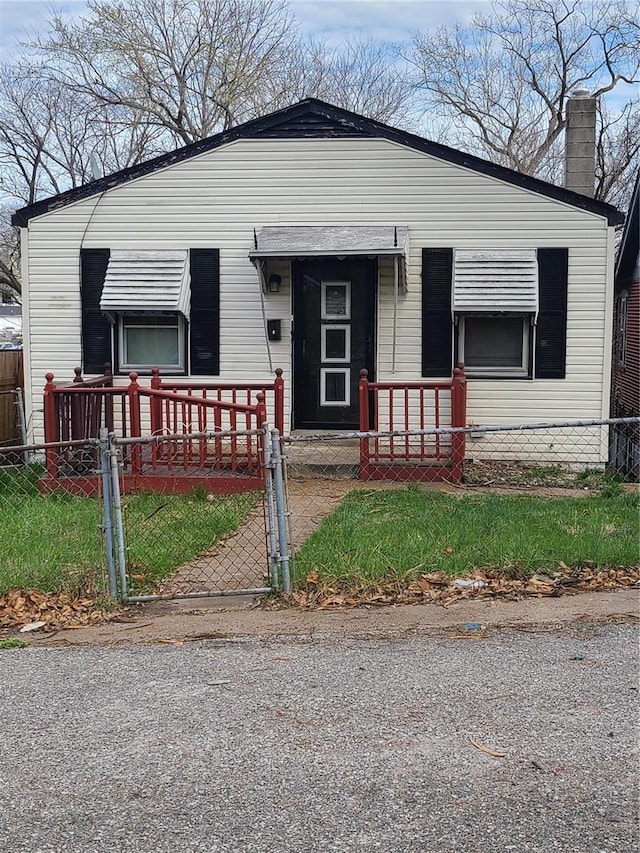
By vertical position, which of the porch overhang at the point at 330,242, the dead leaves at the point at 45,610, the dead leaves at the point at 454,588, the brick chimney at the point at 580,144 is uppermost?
the brick chimney at the point at 580,144

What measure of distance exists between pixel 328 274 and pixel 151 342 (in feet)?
8.71

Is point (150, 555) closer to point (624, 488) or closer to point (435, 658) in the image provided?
point (435, 658)

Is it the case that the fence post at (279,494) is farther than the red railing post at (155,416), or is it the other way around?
the red railing post at (155,416)

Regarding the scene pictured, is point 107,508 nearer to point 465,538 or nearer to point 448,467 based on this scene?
point 465,538

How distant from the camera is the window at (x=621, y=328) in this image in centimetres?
1836

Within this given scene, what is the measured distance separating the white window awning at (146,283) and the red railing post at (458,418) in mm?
3846

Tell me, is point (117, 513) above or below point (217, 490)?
above

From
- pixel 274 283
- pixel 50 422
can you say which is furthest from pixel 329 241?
pixel 50 422

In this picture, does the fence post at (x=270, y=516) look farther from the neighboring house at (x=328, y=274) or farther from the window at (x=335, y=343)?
the window at (x=335, y=343)

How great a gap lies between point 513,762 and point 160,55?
92.4 feet

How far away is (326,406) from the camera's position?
12961mm

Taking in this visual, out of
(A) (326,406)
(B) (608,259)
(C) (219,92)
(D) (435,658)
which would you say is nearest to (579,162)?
(B) (608,259)

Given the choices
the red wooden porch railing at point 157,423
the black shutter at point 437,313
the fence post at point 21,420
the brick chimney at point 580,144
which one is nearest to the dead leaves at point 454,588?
the red wooden porch railing at point 157,423

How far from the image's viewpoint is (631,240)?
17.8 metres
